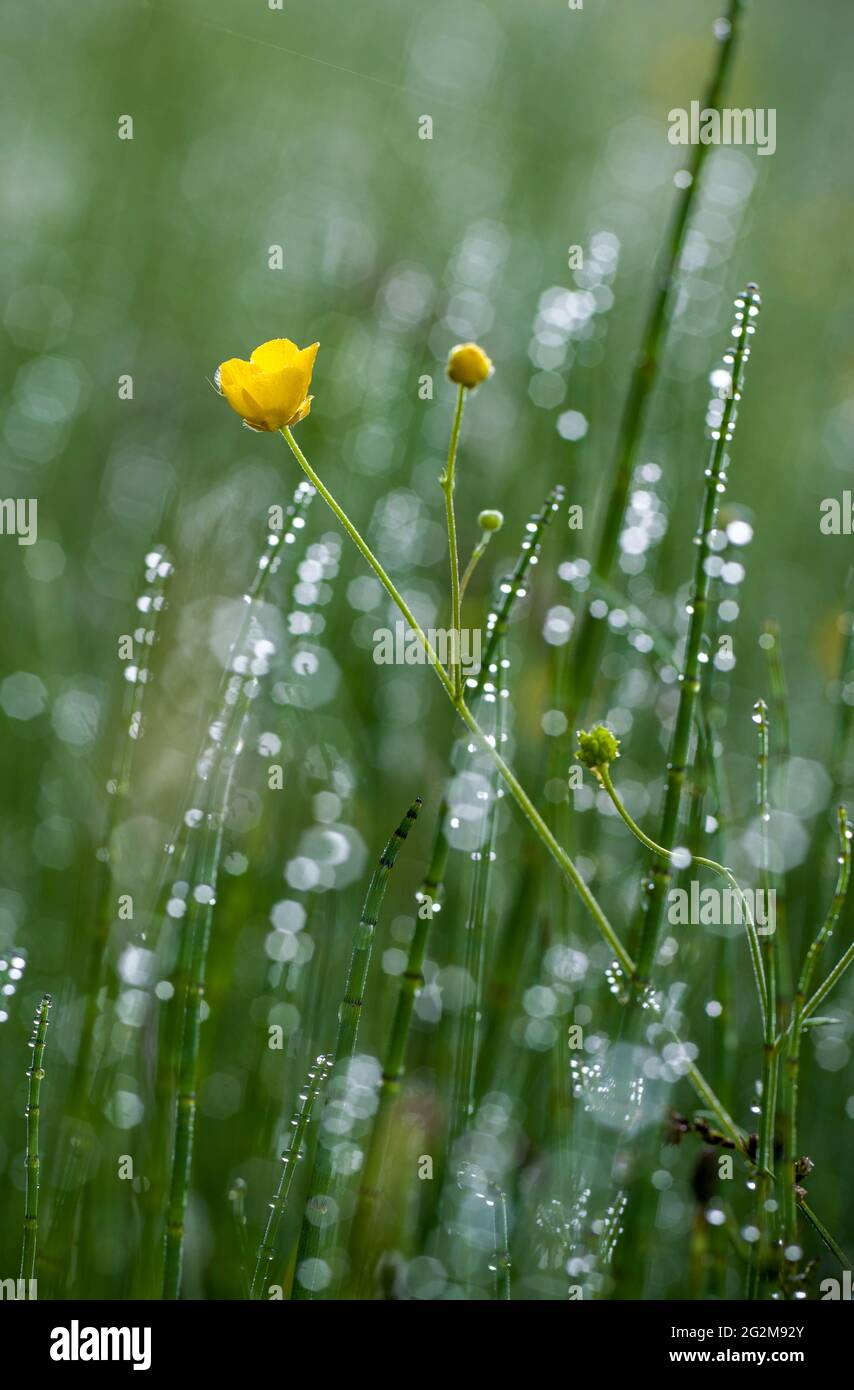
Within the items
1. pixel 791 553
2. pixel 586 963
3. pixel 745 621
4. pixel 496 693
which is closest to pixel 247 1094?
pixel 586 963

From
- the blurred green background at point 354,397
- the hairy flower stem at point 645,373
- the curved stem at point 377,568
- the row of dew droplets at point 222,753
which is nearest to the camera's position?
the curved stem at point 377,568

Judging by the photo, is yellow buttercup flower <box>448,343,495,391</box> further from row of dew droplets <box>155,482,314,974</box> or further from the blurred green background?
the blurred green background

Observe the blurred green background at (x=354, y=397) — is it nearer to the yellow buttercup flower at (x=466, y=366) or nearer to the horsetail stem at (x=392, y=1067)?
the horsetail stem at (x=392, y=1067)

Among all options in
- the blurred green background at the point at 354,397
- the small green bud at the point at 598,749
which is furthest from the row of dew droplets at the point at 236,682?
the small green bud at the point at 598,749

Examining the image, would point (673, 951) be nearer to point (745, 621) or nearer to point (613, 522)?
point (613, 522)

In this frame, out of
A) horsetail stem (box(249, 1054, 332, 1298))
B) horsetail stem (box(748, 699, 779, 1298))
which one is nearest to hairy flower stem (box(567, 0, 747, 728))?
horsetail stem (box(748, 699, 779, 1298))

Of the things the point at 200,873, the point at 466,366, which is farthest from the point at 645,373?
the point at 200,873
